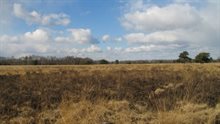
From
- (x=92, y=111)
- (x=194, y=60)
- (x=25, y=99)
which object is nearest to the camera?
(x=92, y=111)

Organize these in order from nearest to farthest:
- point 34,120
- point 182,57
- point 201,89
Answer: point 34,120, point 201,89, point 182,57

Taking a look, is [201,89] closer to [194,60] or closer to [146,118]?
[146,118]

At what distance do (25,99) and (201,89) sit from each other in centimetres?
734

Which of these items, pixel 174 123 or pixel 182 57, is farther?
pixel 182 57

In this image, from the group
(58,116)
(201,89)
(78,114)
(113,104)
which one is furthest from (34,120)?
(201,89)

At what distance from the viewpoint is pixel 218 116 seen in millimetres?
7207

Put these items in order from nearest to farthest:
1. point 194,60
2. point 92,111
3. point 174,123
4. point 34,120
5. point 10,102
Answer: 1. point 174,123
2. point 34,120
3. point 92,111
4. point 10,102
5. point 194,60

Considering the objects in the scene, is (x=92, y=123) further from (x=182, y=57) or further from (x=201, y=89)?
(x=182, y=57)

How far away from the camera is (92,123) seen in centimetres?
636

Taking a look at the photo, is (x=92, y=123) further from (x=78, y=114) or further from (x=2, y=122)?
(x=2, y=122)

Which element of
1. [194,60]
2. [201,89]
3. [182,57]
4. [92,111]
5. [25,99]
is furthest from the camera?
[182,57]

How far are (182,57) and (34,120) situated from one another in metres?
93.1

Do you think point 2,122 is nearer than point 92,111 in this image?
Yes

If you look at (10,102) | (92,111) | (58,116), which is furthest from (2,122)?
(10,102)
